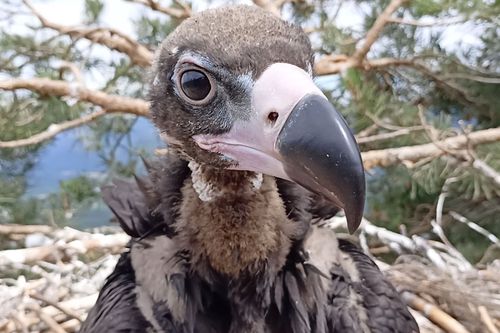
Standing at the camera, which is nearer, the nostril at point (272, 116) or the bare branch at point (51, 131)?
the nostril at point (272, 116)

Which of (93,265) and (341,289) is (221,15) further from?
(93,265)

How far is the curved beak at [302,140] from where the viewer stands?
2.53 feet

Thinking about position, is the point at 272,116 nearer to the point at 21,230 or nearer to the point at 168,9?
the point at 21,230

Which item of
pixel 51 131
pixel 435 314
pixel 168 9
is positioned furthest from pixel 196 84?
pixel 168 9

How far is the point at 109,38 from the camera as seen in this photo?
9.10 feet

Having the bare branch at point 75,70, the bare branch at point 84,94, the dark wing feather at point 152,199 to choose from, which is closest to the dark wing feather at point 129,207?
the dark wing feather at point 152,199

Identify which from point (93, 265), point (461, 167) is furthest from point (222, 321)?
point (461, 167)

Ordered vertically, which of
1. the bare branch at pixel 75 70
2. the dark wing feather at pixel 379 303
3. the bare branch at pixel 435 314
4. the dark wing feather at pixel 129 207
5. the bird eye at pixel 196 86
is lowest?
the bare branch at pixel 435 314

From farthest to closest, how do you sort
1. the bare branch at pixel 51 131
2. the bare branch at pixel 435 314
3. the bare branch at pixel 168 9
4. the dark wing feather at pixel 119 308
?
the bare branch at pixel 168 9, the bare branch at pixel 51 131, the bare branch at pixel 435 314, the dark wing feather at pixel 119 308

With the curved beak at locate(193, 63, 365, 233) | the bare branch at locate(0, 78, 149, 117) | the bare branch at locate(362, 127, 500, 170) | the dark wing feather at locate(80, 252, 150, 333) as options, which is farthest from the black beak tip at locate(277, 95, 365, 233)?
the bare branch at locate(0, 78, 149, 117)

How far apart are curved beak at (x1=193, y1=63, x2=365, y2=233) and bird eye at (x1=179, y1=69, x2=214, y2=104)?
8 centimetres

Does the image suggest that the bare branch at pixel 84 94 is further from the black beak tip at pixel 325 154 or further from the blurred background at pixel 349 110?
the black beak tip at pixel 325 154

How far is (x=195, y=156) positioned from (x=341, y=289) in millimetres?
396

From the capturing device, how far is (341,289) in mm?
1146
